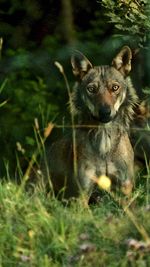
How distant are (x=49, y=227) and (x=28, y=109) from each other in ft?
13.9

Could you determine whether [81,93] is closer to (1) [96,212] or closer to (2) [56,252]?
(1) [96,212]

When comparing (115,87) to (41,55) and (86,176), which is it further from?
(41,55)

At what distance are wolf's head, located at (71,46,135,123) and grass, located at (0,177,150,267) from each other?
1415 mm

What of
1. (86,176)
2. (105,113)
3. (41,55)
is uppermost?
(105,113)

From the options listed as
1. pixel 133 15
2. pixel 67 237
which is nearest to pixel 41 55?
pixel 133 15

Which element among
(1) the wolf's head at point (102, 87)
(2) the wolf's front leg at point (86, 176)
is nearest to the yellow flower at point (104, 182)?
(2) the wolf's front leg at point (86, 176)

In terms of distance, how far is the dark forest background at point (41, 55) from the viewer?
407 inches

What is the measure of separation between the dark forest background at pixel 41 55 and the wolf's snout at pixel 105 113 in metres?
1.97

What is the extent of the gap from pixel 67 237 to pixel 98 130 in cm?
232

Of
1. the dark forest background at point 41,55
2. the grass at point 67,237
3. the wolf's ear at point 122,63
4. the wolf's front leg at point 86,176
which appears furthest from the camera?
the dark forest background at point 41,55

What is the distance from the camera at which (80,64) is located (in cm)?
835

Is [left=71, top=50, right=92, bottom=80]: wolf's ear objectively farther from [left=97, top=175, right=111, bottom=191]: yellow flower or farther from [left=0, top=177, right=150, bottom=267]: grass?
[left=0, top=177, right=150, bottom=267]: grass

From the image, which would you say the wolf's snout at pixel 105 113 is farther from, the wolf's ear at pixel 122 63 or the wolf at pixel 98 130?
the wolf's ear at pixel 122 63

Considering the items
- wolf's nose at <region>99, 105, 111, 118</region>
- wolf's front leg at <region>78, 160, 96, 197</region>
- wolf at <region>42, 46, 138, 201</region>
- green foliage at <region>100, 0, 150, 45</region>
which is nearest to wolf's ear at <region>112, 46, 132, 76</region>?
wolf at <region>42, 46, 138, 201</region>
